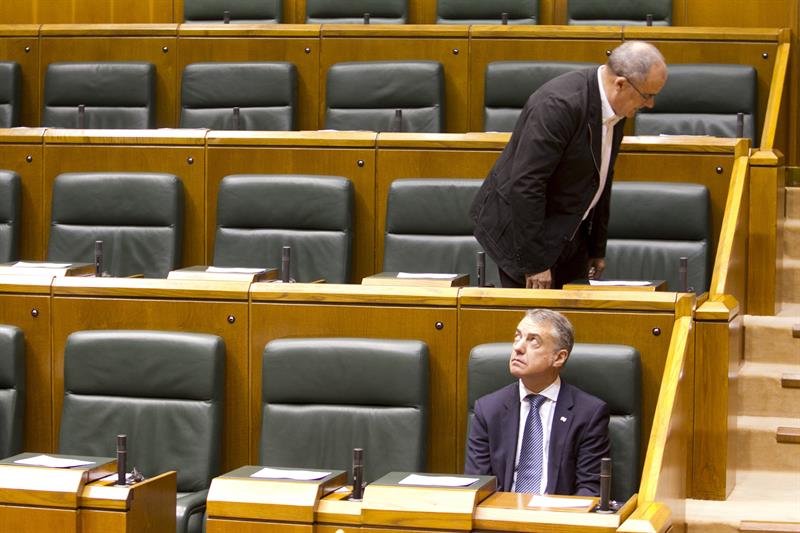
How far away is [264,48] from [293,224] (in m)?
0.44

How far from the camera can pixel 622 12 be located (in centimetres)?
169

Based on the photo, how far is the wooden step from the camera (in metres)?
1.02

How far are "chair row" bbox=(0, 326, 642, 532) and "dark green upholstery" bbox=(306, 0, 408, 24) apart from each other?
844mm

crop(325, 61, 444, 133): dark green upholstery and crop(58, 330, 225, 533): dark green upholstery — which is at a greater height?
crop(325, 61, 444, 133): dark green upholstery

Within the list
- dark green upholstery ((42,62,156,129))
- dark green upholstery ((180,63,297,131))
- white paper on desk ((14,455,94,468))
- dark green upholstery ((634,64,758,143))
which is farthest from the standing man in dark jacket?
dark green upholstery ((42,62,156,129))

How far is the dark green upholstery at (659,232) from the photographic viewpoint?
47.1 inches

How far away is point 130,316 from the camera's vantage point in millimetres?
1042

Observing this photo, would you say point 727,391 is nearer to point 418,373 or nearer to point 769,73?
point 418,373

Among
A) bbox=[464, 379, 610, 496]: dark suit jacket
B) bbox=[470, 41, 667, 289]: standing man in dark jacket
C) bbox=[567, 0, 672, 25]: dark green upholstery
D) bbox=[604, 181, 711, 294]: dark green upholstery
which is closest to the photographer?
bbox=[464, 379, 610, 496]: dark suit jacket

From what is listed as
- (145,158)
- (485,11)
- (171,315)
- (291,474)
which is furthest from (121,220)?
(485,11)

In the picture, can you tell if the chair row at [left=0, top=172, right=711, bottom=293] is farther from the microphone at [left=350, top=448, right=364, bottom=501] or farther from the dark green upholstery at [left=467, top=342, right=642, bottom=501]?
the microphone at [left=350, top=448, right=364, bottom=501]

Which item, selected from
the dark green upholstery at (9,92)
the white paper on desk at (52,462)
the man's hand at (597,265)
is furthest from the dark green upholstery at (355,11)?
the white paper on desk at (52,462)

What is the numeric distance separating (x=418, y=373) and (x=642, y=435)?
16cm

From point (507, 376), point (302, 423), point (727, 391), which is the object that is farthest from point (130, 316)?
point (727, 391)
